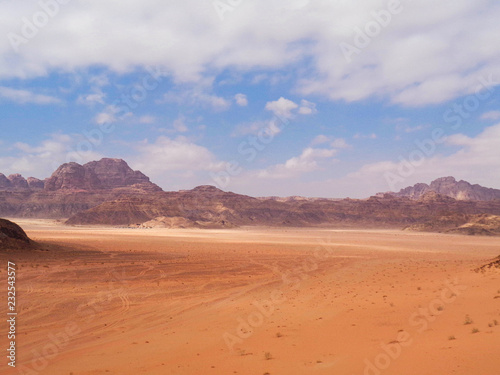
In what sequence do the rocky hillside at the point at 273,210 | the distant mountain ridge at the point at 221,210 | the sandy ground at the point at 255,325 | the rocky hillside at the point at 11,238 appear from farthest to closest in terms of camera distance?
1. the rocky hillside at the point at 273,210
2. the distant mountain ridge at the point at 221,210
3. the rocky hillside at the point at 11,238
4. the sandy ground at the point at 255,325

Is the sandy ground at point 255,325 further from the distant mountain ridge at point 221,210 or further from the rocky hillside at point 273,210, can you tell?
the rocky hillside at point 273,210

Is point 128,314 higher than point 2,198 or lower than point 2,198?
lower

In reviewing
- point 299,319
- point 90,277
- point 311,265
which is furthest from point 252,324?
point 311,265

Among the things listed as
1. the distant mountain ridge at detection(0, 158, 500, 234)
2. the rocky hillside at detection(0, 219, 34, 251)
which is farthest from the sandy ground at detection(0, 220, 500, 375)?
the distant mountain ridge at detection(0, 158, 500, 234)

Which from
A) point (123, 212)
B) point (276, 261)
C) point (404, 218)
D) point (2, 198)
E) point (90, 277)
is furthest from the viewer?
point (2, 198)

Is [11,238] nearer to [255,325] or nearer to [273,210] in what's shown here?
[255,325]

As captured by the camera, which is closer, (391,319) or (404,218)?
(391,319)

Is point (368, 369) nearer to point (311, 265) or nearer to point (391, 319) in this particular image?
point (391, 319)

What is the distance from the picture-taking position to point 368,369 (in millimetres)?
6371

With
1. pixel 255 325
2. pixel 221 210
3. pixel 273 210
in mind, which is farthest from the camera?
pixel 273 210

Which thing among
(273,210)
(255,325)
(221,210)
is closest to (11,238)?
(255,325)

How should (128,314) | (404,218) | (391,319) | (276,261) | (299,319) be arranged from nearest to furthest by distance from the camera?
(391,319)
(299,319)
(128,314)
(276,261)
(404,218)

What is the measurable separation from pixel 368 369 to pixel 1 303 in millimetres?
13528

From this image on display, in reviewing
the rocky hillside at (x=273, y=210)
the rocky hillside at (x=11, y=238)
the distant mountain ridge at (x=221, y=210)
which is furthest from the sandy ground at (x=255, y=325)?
the rocky hillside at (x=273, y=210)
